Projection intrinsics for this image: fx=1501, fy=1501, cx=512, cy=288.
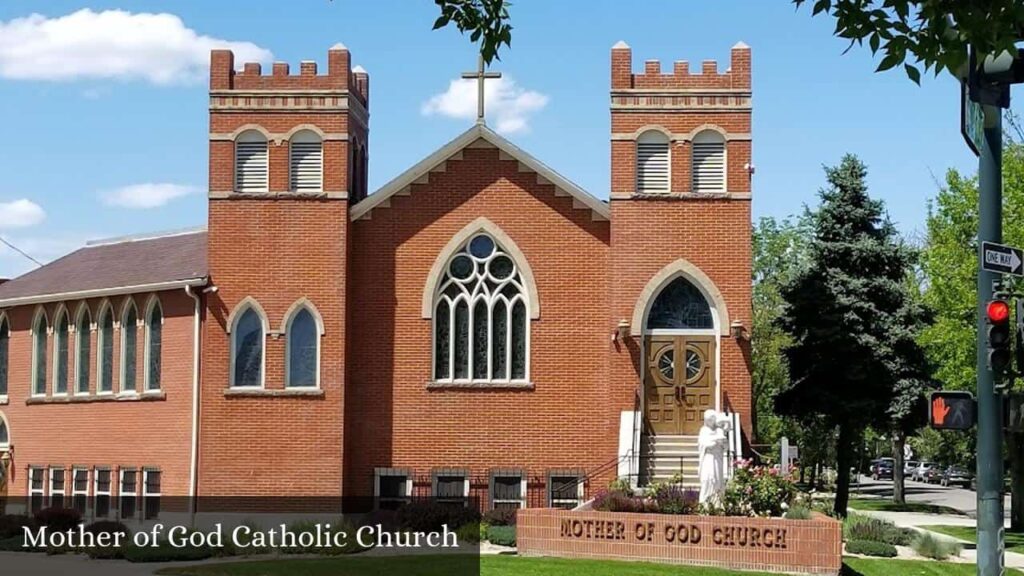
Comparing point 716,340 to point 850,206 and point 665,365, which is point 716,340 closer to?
point 665,365

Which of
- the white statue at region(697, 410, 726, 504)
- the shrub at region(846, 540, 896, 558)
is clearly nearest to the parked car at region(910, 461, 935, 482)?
the shrub at region(846, 540, 896, 558)

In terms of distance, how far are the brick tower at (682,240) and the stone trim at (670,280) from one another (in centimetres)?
2

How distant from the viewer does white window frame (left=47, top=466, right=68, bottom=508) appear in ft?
110

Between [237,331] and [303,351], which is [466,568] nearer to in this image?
[303,351]

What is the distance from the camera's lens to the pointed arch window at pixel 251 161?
30.5 meters

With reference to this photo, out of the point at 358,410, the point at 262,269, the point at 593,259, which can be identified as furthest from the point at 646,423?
the point at 262,269

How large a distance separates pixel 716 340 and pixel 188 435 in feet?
35.4

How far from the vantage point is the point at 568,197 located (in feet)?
100

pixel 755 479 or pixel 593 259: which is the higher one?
pixel 593 259

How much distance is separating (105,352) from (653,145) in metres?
13.3

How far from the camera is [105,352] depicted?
33.7m

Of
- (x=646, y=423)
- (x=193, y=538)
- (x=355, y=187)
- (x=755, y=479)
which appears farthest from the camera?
(x=355, y=187)

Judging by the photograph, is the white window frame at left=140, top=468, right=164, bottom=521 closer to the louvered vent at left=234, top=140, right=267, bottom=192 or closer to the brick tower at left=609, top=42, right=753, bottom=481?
the louvered vent at left=234, top=140, right=267, bottom=192

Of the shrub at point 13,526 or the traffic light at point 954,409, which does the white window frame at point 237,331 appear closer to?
the shrub at point 13,526
